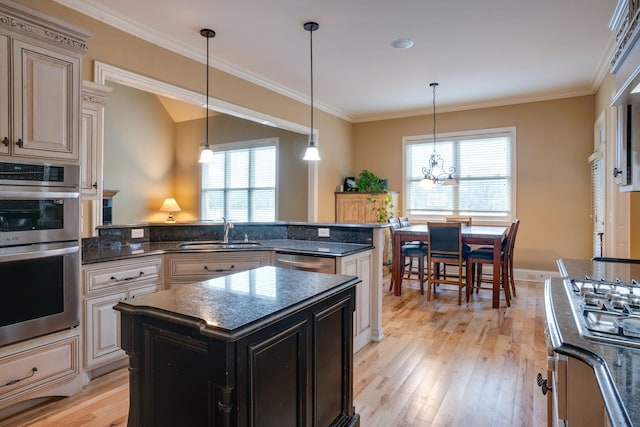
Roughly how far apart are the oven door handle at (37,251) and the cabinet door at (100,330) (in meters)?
0.43

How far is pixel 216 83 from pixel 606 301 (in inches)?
157

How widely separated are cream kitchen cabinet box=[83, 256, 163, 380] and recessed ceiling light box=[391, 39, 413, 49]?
3.12 metres

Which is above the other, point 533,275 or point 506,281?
point 506,281

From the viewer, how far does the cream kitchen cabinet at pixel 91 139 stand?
2.57 m

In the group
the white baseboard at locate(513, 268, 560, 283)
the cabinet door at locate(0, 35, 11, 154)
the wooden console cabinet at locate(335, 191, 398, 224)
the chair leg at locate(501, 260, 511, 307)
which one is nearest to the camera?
the cabinet door at locate(0, 35, 11, 154)

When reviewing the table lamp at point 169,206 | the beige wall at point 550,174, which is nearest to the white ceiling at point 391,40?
the beige wall at point 550,174

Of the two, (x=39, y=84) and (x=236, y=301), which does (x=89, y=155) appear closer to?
(x=39, y=84)

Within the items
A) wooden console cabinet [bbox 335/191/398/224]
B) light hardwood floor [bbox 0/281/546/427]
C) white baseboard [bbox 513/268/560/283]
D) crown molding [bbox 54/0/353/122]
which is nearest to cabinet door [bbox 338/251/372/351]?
light hardwood floor [bbox 0/281/546/427]

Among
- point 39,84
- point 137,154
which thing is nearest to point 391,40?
point 39,84

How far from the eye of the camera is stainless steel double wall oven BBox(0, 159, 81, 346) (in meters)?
2.05

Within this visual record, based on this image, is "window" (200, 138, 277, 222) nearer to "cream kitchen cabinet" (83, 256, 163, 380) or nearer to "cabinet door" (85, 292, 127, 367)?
"cream kitchen cabinet" (83, 256, 163, 380)

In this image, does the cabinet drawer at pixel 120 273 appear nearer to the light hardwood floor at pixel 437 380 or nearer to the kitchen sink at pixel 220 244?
the kitchen sink at pixel 220 244

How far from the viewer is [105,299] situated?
2.62 metres

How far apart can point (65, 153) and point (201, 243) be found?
5.17ft
